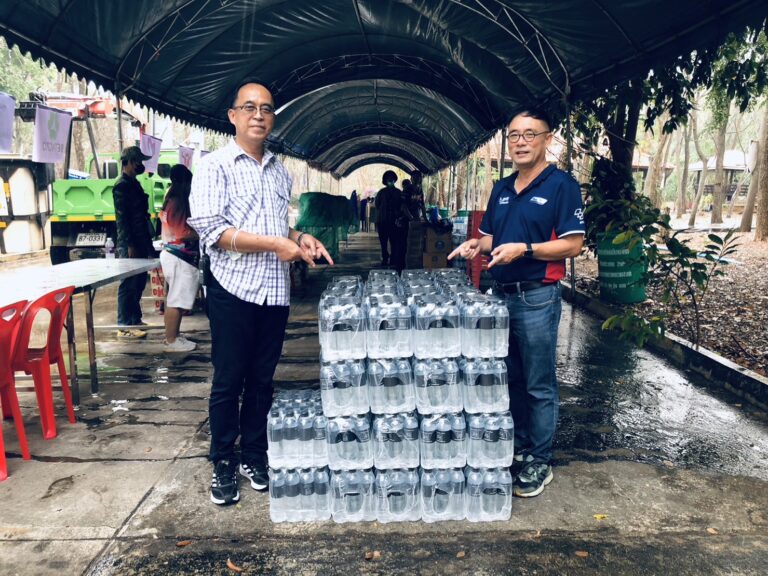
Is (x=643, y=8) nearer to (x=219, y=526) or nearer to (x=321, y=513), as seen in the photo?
(x=321, y=513)

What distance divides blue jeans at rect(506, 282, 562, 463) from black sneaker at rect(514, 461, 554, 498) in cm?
6

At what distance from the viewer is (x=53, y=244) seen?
10.5 m

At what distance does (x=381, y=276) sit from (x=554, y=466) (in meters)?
1.82

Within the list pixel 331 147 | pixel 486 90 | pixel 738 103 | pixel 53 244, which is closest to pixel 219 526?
pixel 486 90

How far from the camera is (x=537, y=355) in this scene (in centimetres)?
320

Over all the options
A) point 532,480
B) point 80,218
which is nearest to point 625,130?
point 532,480

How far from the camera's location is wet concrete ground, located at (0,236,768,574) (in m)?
2.73

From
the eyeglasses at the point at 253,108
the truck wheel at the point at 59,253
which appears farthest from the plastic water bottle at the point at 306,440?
the truck wheel at the point at 59,253

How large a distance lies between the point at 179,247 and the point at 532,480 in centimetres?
430

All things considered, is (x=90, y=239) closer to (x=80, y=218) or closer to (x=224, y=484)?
(x=80, y=218)

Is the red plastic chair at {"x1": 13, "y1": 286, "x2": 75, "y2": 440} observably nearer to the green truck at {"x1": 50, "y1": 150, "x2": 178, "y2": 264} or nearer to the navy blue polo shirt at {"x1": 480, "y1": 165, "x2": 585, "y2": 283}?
the navy blue polo shirt at {"x1": 480, "y1": 165, "x2": 585, "y2": 283}

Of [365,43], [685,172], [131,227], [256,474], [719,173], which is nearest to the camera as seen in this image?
[256,474]

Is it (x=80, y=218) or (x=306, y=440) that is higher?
(x=80, y=218)

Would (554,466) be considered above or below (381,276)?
below
